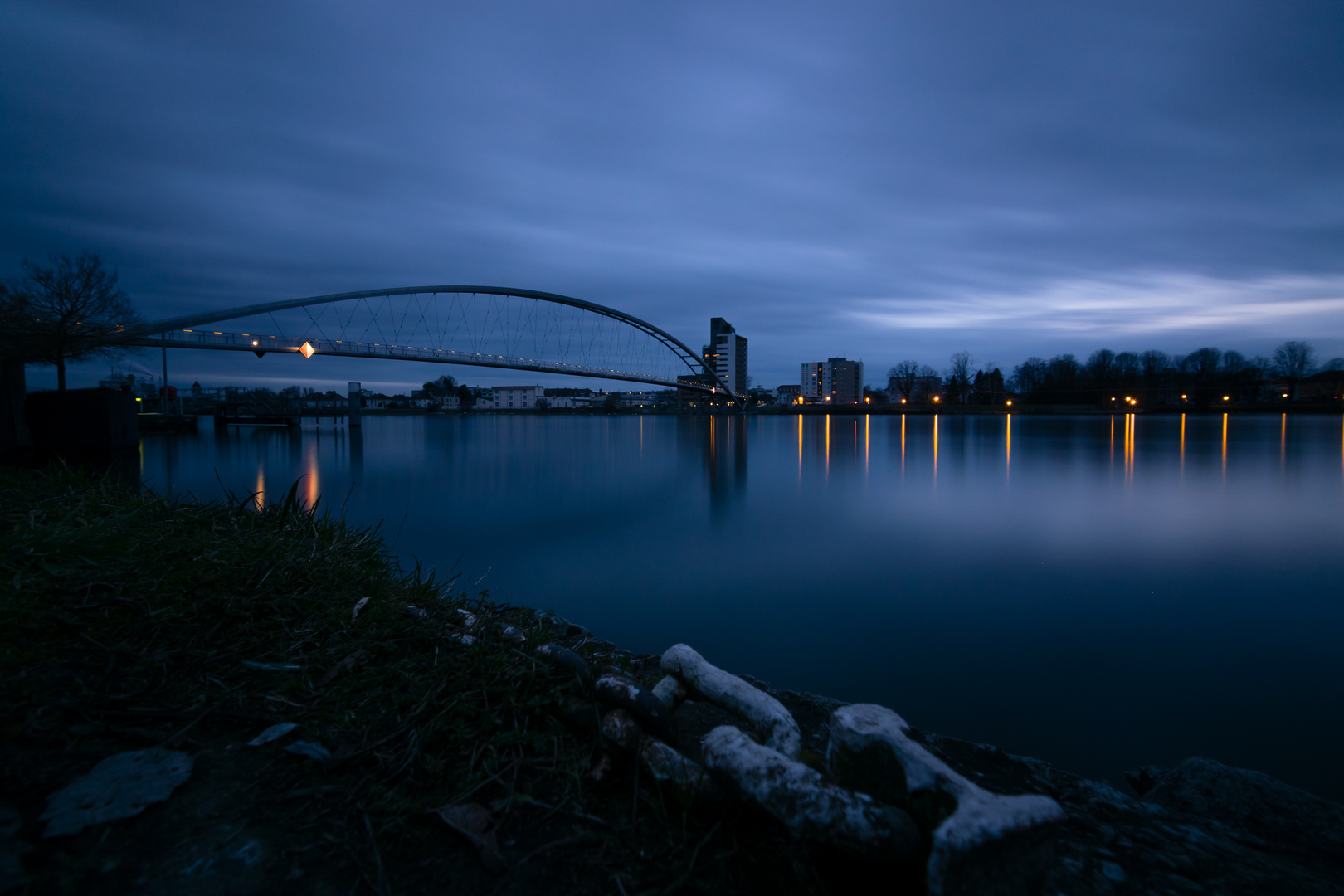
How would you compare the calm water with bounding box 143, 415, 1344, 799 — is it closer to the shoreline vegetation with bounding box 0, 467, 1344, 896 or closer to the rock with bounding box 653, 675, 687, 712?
the shoreline vegetation with bounding box 0, 467, 1344, 896

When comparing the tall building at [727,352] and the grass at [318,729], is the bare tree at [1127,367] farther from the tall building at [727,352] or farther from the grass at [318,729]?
the grass at [318,729]

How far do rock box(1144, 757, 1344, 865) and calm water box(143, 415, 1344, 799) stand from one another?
0.68 metres

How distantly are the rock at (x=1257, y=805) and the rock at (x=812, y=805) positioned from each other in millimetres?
2044

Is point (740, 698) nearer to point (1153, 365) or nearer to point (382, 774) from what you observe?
point (382, 774)

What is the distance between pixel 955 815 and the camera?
104 cm

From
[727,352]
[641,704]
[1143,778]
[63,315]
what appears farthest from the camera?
[727,352]

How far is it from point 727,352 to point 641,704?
447 ft

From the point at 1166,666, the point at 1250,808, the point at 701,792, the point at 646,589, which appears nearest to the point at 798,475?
the point at 646,589

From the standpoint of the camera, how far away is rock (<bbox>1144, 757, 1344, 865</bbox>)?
6.55 feet

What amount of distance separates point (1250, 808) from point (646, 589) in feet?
15.1

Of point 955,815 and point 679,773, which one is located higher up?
point 955,815

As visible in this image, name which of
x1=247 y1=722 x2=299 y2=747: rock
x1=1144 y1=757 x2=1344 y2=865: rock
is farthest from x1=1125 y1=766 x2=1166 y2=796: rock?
x1=247 y1=722 x2=299 y2=747: rock

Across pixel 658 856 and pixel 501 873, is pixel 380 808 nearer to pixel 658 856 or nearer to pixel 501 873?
pixel 501 873

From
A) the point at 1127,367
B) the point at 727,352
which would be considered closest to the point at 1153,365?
the point at 1127,367
